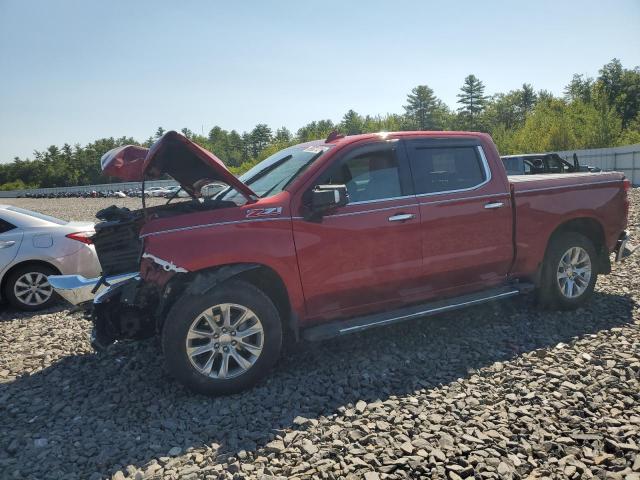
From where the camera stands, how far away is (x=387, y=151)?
4477 millimetres

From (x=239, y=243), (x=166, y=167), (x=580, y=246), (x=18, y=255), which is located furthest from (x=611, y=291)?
(x=18, y=255)

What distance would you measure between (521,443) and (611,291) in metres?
3.94

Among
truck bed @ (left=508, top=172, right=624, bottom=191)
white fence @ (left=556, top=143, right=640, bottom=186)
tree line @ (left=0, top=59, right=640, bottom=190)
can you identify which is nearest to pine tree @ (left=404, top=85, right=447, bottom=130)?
tree line @ (left=0, top=59, right=640, bottom=190)

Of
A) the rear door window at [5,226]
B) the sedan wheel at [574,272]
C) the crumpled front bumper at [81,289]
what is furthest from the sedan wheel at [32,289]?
the sedan wheel at [574,272]

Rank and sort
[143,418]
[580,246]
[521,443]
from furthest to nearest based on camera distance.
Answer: [580,246], [143,418], [521,443]

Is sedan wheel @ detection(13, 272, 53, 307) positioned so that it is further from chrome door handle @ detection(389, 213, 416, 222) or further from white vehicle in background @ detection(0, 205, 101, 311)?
chrome door handle @ detection(389, 213, 416, 222)

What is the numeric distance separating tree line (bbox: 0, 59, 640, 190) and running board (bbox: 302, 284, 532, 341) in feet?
117

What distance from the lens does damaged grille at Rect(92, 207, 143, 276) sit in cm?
463

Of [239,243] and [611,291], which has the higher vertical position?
[239,243]

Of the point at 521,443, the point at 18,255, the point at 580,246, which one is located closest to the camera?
the point at 521,443

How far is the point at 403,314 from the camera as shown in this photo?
14.1ft

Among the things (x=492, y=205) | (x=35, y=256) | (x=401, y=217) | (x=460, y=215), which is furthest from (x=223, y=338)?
(x=35, y=256)

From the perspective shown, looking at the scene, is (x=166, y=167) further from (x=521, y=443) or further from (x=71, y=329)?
(x=521, y=443)

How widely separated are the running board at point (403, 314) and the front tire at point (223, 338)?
39cm
